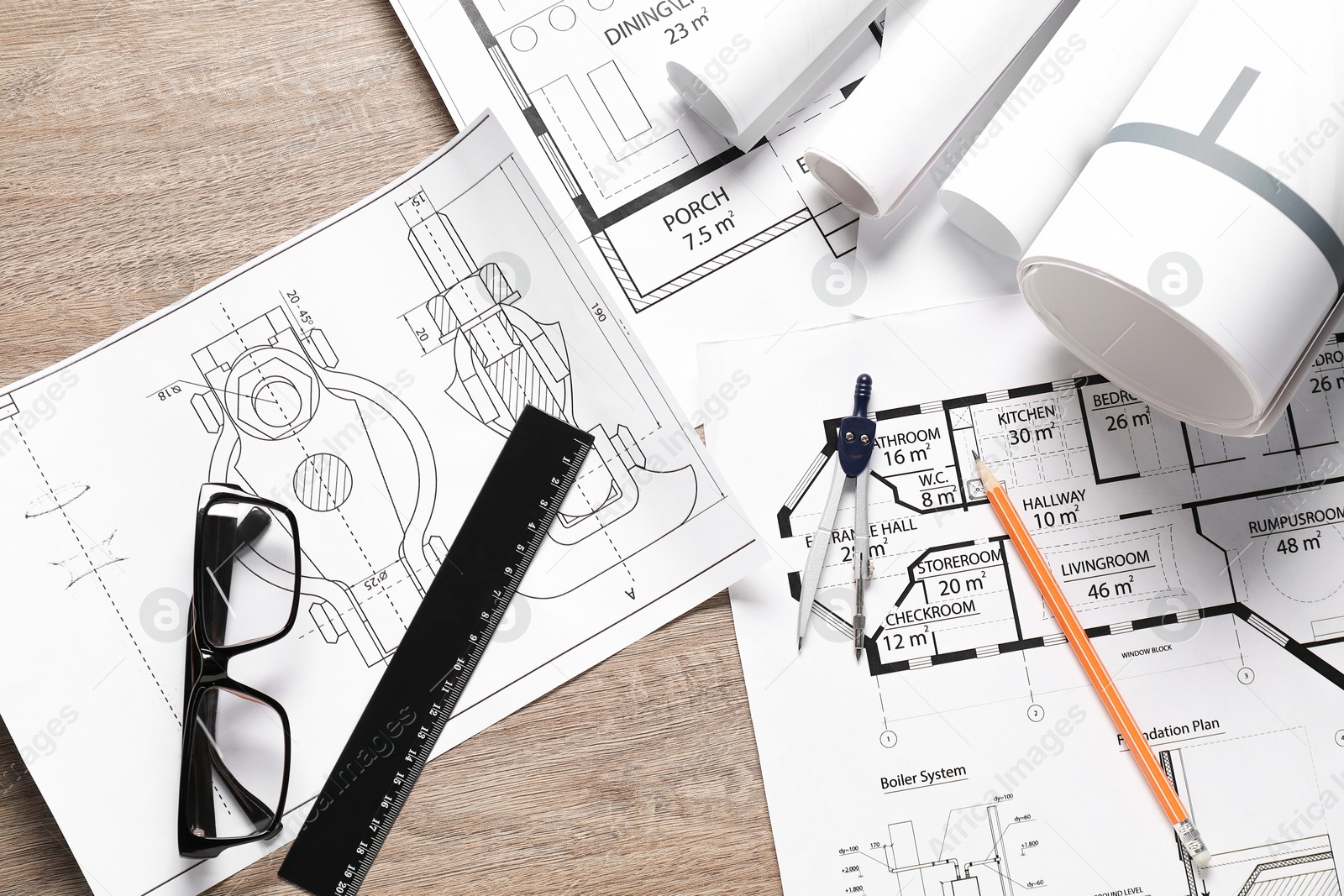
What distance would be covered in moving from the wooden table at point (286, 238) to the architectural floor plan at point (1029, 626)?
62 millimetres

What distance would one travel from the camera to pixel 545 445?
62 centimetres

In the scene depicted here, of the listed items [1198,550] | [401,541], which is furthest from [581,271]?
[1198,550]

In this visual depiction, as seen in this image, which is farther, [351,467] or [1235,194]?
[351,467]

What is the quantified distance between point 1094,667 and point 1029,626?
5cm

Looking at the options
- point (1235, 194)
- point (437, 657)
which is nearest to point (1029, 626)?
point (1235, 194)

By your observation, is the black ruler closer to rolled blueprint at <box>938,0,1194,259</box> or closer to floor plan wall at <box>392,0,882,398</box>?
floor plan wall at <box>392,0,882,398</box>

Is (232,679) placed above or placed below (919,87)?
below

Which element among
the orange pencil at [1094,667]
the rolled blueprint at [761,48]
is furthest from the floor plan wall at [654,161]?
the orange pencil at [1094,667]

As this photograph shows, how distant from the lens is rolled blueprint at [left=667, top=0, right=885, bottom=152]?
58cm

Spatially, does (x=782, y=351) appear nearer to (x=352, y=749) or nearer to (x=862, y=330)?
(x=862, y=330)

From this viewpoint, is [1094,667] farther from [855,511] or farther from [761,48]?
[761,48]

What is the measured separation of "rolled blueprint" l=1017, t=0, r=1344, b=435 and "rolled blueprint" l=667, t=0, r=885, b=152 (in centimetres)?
20

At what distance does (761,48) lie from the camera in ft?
1.92

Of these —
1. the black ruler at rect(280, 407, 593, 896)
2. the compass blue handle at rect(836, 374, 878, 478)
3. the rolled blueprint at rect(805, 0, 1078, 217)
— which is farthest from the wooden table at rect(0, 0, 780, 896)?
the rolled blueprint at rect(805, 0, 1078, 217)
